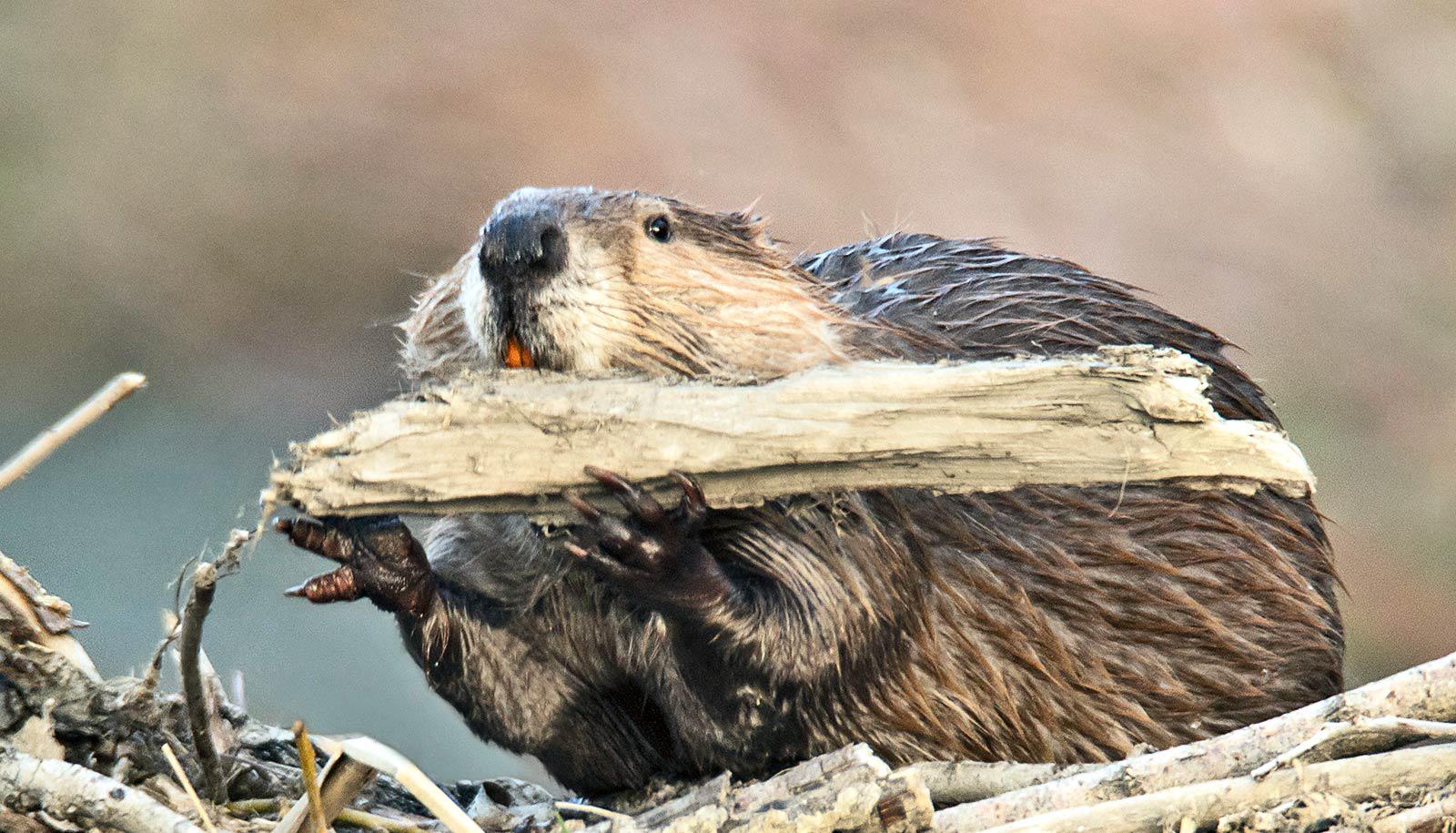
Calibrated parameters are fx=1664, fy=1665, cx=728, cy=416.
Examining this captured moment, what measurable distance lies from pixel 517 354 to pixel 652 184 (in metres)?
1.91

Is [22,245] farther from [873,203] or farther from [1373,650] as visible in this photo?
[1373,650]

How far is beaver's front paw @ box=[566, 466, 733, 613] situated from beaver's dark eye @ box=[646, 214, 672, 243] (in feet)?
1.17

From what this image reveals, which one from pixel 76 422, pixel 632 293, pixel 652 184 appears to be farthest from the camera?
pixel 652 184

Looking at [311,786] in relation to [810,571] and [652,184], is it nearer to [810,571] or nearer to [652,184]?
[810,571]

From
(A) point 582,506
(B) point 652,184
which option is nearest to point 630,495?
(A) point 582,506

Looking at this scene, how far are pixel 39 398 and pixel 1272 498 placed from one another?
8.17 feet

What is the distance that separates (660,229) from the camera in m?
1.86

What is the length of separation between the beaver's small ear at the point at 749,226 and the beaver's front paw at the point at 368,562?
0.52 m

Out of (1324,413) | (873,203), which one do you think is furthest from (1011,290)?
(1324,413)

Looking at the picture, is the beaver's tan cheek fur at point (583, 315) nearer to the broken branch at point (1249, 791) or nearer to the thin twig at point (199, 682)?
the thin twig at point (199, 682)

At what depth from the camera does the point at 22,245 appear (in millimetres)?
3643

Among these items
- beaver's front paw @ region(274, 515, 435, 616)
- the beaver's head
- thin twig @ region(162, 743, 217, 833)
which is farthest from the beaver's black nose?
thin twig @ region(162, 743, 217, 833)

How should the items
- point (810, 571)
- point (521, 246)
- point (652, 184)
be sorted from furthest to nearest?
point (652, 184), point (810, 571), point (521, 246)

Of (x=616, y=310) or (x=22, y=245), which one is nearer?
(x=616, y=310)
